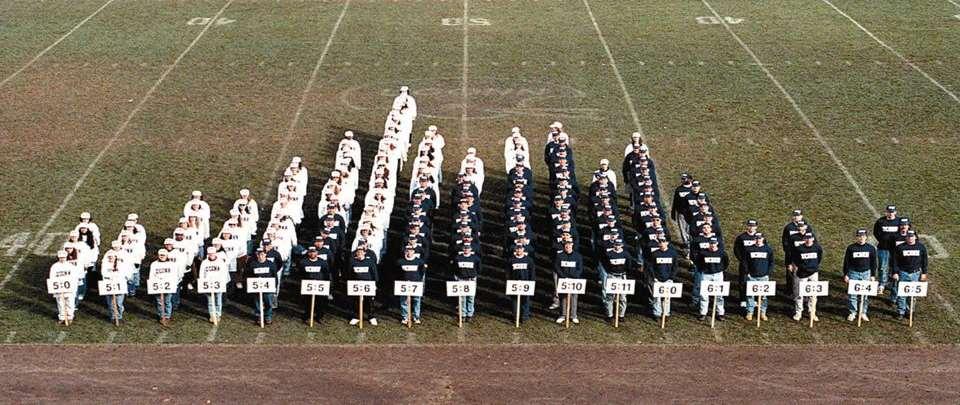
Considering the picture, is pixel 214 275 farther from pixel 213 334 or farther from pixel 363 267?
pixel 363 267

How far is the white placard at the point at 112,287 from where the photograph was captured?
1803 cm

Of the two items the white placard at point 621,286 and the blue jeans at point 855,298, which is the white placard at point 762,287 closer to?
the blue jeans at point 855,298

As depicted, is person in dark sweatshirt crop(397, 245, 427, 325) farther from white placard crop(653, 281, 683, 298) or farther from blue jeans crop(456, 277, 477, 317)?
white placard crop(653, 281, 683, 298)

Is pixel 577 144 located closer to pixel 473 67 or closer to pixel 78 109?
pixel 473 67

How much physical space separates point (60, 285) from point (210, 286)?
1.72 meters

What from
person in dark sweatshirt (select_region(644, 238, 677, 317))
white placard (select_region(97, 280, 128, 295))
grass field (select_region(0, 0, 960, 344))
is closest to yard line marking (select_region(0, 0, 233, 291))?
grass field (select_region(0, 0, 960, 344))

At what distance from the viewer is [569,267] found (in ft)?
60.3

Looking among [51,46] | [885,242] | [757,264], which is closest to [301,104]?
[51,46]

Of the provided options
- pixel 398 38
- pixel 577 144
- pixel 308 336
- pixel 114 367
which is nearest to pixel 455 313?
pixel 308 336

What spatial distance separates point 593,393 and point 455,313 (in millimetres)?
2912

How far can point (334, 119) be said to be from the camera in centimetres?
2741

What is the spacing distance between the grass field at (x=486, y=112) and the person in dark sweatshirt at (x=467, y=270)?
0.25 metres

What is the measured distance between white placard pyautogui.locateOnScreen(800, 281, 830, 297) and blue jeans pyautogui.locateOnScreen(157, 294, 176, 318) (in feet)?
24.3

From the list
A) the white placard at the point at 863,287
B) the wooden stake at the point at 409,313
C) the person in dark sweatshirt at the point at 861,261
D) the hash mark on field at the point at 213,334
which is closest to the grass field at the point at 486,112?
the hash mark on field at the point at 213,334
